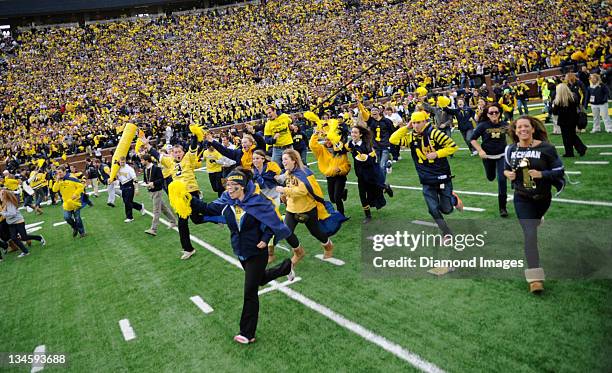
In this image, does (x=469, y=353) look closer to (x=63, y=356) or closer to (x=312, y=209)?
(x=312, y=209)

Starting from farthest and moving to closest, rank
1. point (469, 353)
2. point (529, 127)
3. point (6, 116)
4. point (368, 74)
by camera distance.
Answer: point (368, 74)
point (6, 116)
point (529, 127)
point (469, 353)

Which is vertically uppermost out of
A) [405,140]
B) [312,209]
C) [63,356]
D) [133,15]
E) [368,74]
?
[133,15]

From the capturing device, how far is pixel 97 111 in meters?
32.5

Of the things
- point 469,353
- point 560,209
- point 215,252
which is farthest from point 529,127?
point 215,252

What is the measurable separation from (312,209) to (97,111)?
31247 mm

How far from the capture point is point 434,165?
18.7 feet

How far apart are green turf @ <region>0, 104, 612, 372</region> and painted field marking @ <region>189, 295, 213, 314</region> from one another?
81 mm

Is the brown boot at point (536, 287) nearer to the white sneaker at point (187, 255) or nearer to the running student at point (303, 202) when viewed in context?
the running student at point (303, 202)

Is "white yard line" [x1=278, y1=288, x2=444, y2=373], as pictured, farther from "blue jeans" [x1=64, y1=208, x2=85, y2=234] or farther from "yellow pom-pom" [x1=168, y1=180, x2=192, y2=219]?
"blue jeans" [x1=64, y1=208, x2=85, y2=234]

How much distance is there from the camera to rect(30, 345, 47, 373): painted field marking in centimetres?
496

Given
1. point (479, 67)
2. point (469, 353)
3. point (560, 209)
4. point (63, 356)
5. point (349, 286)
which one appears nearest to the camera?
point (469, 353)

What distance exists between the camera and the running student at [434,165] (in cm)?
568

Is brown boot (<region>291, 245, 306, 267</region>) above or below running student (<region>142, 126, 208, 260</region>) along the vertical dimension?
below

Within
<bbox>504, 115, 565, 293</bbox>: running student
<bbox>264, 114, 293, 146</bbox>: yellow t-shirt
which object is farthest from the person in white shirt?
<bbox>504, 115, 565, 293</bbox>: running student
